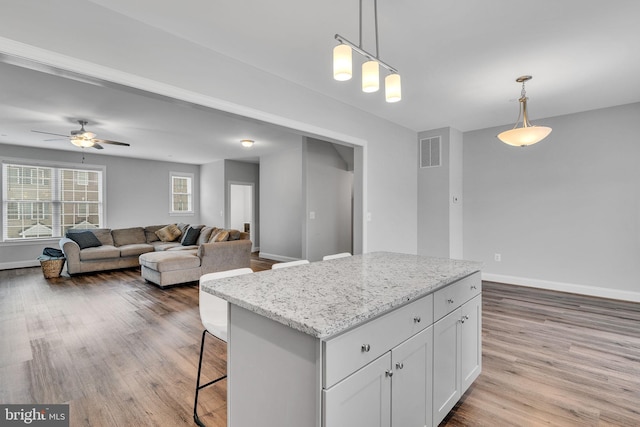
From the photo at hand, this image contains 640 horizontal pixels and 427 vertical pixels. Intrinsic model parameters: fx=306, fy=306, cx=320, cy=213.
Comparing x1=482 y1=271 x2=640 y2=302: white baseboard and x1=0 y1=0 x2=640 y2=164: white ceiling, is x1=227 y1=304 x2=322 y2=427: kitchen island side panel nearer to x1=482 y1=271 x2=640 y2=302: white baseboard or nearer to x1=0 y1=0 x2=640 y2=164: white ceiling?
x1=0 y1=0 x2=640 y2=164: white ceiling

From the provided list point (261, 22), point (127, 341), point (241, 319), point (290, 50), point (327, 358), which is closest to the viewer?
point (327, 358)

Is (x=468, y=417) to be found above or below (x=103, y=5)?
below

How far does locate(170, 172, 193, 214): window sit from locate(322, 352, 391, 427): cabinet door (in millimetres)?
8696

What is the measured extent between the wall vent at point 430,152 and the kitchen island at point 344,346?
11.9 feet

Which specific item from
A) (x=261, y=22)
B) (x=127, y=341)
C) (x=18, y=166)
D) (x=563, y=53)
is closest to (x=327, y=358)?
(x=261, y=22)

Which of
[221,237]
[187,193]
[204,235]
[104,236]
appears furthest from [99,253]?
[187,193]

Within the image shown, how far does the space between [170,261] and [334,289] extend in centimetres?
410

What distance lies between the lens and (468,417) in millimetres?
1866

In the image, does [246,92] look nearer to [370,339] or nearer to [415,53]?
[415,53]

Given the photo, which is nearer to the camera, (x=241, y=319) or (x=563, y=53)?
A: (x=241, y=319)

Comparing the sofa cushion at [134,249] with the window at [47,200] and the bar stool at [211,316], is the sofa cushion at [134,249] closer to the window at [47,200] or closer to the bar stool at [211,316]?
the window at [47,200]

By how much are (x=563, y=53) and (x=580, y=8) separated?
2.34 ft

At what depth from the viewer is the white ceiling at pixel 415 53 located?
6.88 ft

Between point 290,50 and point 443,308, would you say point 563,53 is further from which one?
point 443,308
